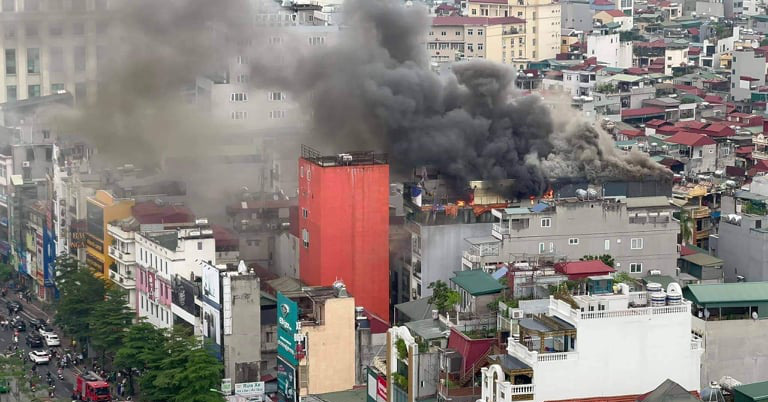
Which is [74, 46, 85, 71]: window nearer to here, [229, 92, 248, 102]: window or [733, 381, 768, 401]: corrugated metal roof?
[229, 92, 248, 102]: window

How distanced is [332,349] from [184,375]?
3711 millimetres

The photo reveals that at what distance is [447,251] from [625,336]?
Answer: 16.0 metres

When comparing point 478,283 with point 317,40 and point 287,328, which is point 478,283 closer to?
point 287,328

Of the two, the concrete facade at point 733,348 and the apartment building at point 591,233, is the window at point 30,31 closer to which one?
the apartment building at point 591,233

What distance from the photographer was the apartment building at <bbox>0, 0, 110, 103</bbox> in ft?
201

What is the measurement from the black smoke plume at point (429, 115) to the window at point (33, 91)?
1052 cm

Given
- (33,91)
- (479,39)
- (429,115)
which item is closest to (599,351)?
(429,115)

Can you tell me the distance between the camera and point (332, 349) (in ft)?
153

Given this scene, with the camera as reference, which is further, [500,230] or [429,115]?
[429,115]

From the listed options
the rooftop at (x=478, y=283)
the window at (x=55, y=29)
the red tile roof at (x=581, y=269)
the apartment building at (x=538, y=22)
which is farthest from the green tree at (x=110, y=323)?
the apartment building at (x=538, y=22)

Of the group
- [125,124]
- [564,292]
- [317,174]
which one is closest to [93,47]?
[125,124]

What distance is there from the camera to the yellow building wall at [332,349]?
46531 millimetres

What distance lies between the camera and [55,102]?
70.6 metres

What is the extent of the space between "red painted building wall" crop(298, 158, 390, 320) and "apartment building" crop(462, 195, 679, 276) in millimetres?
2873
